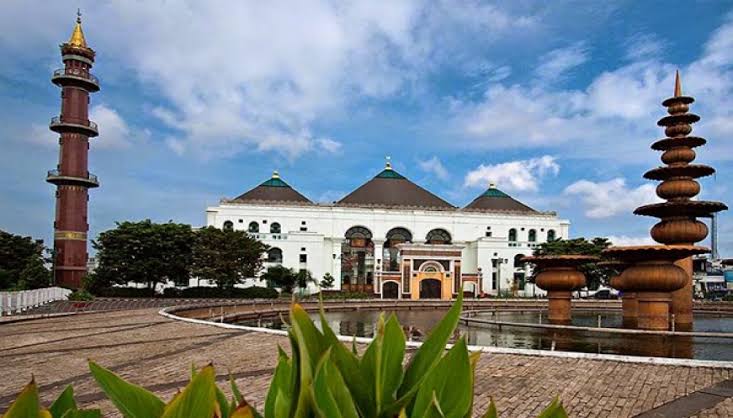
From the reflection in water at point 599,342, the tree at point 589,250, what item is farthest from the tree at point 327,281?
the reflection in water at point 599,342

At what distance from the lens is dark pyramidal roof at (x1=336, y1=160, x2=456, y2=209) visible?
6106 cm

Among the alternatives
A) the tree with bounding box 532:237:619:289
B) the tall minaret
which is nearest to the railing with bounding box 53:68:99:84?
the tall minaret

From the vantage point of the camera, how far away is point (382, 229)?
185 feet

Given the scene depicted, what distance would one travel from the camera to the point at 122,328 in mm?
14359

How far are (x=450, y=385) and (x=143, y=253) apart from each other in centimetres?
3967

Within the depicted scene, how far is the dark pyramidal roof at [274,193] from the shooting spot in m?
59.6

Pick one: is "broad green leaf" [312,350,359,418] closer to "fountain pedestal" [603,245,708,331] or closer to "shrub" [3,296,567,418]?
"shrub" [3,296,567,418]

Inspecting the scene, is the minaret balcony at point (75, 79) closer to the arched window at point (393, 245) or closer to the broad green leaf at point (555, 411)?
the arched window at point (393, 245)

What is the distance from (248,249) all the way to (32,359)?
2924cm

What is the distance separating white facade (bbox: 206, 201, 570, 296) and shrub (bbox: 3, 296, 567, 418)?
166ft

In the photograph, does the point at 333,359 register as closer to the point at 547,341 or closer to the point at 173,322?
the point at 547,341

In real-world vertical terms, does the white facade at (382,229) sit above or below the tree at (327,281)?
above

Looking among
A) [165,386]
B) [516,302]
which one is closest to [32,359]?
[165,386]

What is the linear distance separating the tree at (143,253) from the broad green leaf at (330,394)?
127 feet
